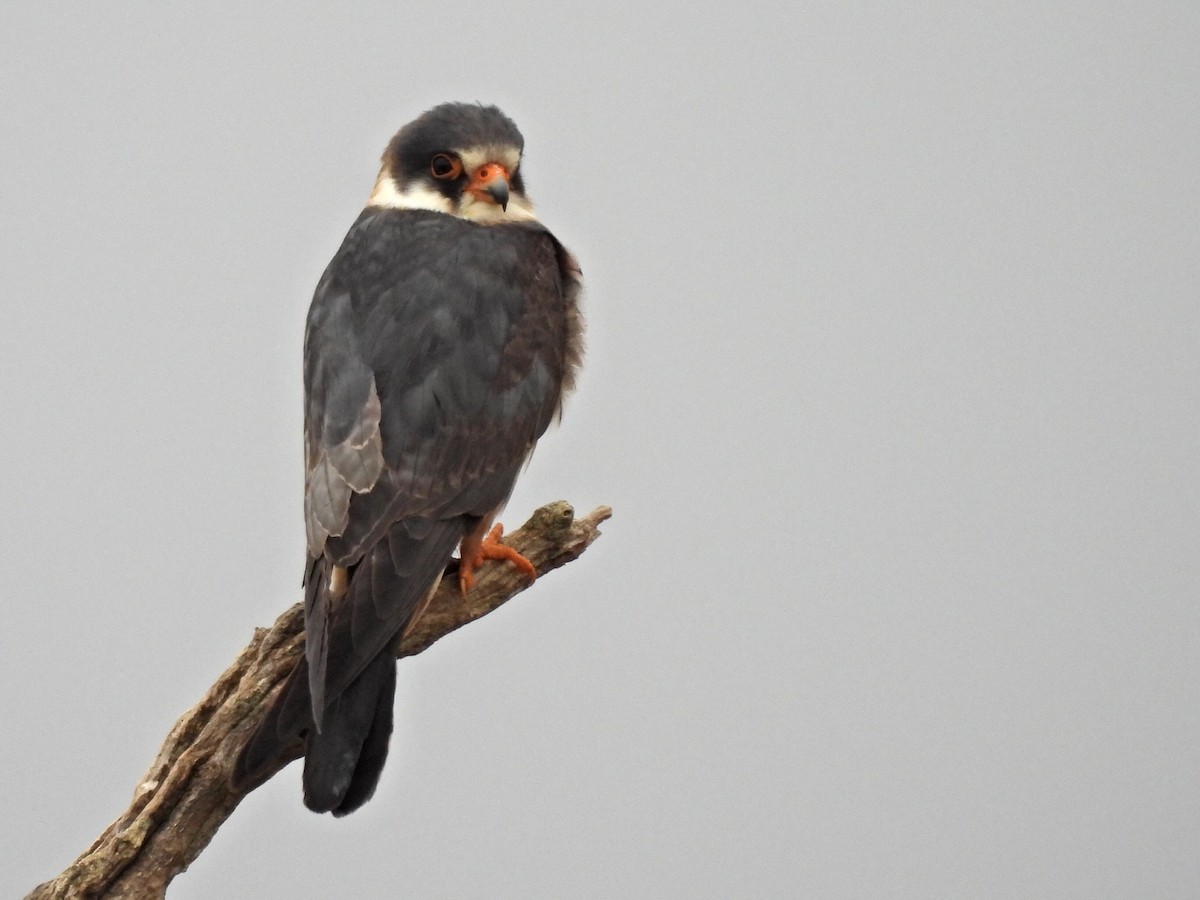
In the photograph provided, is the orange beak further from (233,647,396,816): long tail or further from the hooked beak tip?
(233,647,396,816): long tail

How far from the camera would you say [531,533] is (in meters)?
4.41

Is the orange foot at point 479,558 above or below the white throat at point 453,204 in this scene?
below

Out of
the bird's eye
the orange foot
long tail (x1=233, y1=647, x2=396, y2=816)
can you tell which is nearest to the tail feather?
long tail (x1=233, y1=647, x2=396, y2=816)

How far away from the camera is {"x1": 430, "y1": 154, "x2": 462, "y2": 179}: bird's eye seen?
4.43 metres

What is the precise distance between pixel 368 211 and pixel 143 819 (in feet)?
6.19

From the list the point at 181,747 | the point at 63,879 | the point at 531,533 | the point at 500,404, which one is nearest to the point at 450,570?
the point at 531,533

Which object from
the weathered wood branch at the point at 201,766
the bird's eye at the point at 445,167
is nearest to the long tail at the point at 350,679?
the weathered wood branch at the point at 201,766

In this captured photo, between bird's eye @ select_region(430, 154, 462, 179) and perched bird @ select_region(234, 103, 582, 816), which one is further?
bird's eye @ select_region(430, 154, 462, 179)

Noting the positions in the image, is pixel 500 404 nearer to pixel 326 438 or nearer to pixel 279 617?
pixel 326 438

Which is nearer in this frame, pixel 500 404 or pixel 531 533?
pixel 500 404

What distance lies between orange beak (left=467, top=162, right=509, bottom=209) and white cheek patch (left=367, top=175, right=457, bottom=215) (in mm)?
96

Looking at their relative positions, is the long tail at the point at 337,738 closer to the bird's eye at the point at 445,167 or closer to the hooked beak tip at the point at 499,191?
the hooked beak tip at the point at 499,191

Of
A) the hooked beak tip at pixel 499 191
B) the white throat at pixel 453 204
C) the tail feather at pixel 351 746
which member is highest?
the white throat at pixel 453 204

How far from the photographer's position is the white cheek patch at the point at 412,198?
14.7ft
